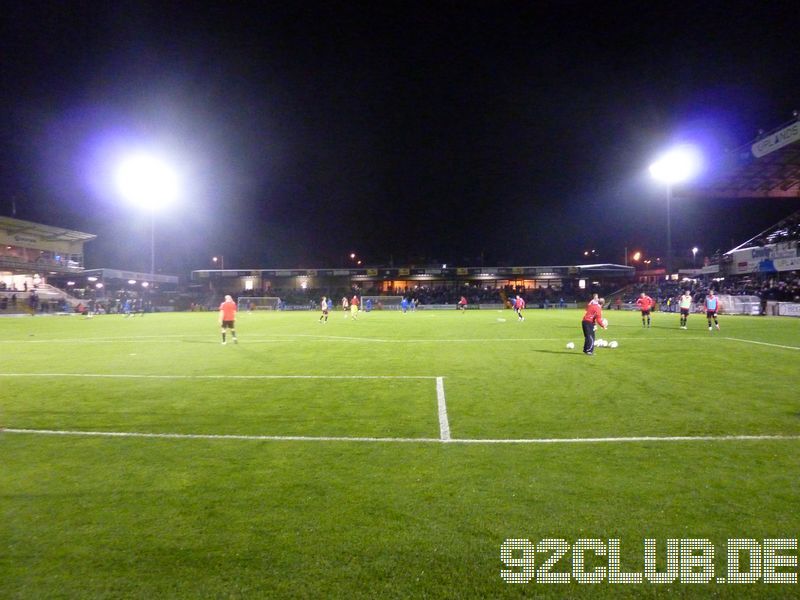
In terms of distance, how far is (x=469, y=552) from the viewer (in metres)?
3.40

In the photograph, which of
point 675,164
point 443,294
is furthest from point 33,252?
point 675,164

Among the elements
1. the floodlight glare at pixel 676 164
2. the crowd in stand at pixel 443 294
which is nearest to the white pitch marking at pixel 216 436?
the floodlight glare at pixel 676 164

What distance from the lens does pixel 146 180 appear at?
4600 centimetres

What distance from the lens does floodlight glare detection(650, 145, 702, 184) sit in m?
39.6

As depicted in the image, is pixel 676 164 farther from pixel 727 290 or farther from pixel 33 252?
pixel 33 252

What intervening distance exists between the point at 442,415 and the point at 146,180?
49.1 metres

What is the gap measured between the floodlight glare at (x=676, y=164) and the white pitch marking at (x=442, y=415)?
39902 mm

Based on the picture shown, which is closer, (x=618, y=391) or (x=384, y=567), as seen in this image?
(x=384, y=567)

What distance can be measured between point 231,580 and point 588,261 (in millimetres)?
109156

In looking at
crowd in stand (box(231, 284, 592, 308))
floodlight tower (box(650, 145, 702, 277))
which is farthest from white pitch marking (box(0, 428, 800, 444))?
crowd in stand (box(231, 284, 592, 308))

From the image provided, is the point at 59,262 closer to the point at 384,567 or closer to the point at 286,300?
the point at 286,300

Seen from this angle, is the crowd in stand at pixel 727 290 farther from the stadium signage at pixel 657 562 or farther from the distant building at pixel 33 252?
the distant building at pixel 33 252

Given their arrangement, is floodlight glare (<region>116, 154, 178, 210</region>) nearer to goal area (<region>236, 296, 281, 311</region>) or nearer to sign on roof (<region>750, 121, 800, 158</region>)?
goal area (<region>236, 296, 281, 311</region>)

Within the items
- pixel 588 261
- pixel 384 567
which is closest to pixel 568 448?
pixel 384 567
